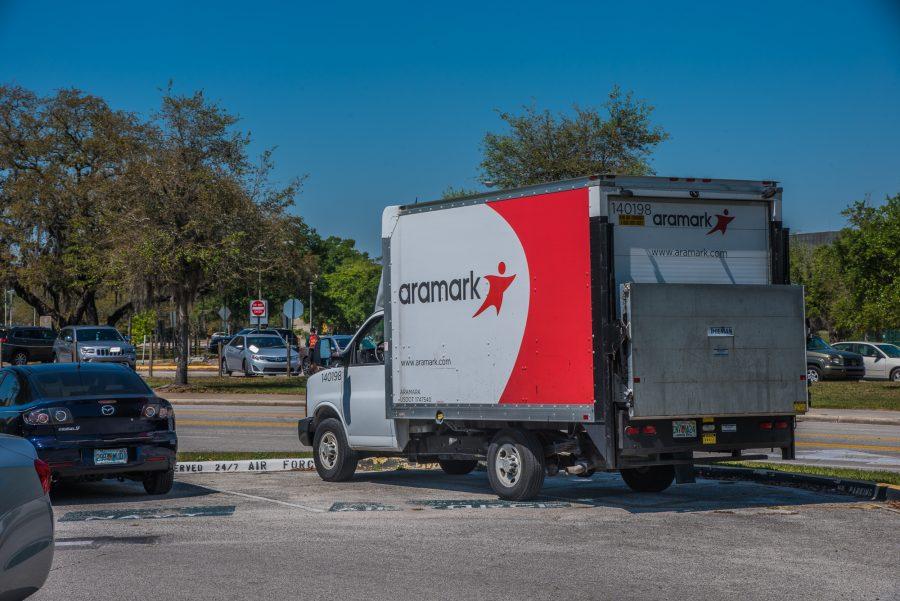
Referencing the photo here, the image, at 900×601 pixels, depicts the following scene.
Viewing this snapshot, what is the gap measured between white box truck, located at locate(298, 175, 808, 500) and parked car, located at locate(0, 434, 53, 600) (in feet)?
19.9

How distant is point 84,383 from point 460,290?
453cm

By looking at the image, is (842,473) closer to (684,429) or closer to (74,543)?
(684,429)

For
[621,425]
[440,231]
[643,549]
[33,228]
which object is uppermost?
[33,228]

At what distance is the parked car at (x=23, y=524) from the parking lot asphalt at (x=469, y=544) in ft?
4.93

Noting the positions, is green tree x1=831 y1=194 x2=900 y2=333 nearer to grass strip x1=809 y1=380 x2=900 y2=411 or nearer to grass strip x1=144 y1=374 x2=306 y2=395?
grass strip x1=809 y1=380 x2=900 y2=411

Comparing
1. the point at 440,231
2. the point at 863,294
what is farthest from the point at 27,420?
the point at 863,294

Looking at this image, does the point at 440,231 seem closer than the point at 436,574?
No

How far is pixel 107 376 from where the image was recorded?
534 inches

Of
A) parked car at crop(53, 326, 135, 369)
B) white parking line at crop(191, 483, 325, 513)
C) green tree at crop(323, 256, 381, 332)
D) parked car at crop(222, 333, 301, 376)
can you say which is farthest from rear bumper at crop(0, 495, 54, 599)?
green tree at crop(323, 256, 381, 332)

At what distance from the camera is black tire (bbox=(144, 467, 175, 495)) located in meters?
13.3

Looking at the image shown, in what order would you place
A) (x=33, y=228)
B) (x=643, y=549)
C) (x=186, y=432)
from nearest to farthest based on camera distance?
(x=643, y=549), (x=186, y=432), (x=33, y=228)

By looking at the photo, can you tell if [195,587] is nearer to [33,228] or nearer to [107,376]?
[107,376]

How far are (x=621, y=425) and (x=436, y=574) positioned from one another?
3384mm

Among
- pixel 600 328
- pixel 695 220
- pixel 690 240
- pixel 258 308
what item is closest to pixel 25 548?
pixel 600 328
